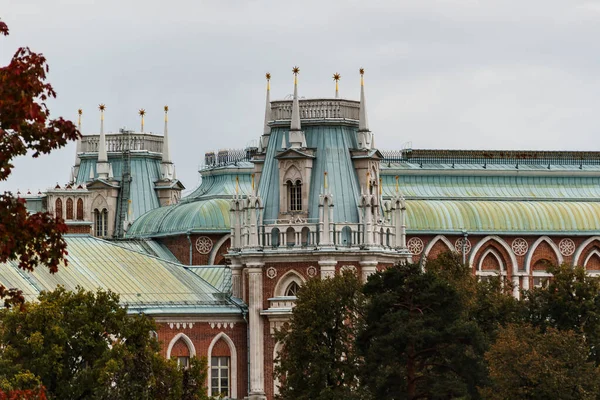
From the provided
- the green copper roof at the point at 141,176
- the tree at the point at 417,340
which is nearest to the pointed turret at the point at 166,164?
the green copper roof at the point at 141,176

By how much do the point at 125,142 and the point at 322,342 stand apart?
52879mm

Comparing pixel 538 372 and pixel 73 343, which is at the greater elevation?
pixel 73 343

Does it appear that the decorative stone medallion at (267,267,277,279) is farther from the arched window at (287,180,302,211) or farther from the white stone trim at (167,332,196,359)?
the white stone trim at (167,332,196,359)

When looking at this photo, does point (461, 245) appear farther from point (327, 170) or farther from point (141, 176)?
point (327, 170)

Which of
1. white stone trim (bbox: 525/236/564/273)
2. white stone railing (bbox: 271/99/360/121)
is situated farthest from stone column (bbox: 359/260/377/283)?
white stone trim (bbox: 525/236/564/273)

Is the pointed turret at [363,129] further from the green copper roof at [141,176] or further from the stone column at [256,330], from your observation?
the green copper roof at [141,176]

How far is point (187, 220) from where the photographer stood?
12481cm

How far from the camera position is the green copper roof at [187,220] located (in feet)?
407

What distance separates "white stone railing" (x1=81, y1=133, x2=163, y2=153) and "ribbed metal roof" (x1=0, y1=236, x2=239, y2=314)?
29203 mm

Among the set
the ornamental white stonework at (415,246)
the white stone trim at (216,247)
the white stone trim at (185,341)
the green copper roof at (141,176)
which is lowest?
the white stone trim at (185,341)

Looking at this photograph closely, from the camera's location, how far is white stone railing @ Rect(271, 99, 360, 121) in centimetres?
10888

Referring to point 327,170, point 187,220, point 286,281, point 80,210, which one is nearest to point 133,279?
point 286,281

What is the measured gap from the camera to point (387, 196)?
425 ft

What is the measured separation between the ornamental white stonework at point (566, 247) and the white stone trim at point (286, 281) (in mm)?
29944
